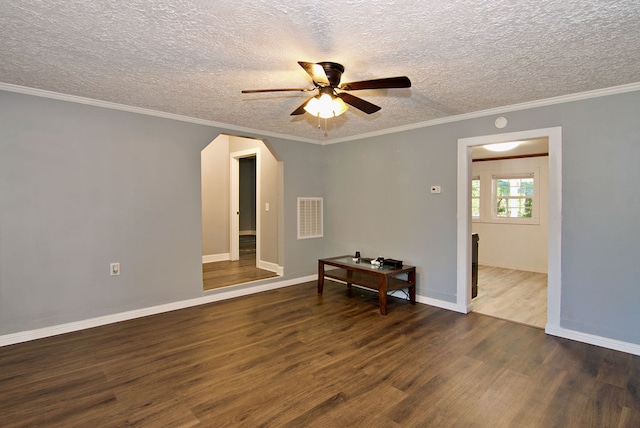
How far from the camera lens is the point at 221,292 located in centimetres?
454

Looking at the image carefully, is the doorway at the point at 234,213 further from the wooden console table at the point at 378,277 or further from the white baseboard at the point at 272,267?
the wooden console table at the point at 378,277

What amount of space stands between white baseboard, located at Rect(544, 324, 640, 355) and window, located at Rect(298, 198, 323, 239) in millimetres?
3445

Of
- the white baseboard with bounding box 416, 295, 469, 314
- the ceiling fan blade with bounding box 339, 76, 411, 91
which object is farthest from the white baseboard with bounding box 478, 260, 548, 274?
the ceiling fan blade with bounding box 339, 76, 411, 91

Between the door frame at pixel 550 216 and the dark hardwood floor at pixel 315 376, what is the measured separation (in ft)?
1.23

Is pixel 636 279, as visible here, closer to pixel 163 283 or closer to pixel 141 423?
pixel 141 423

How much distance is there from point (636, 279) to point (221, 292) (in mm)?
4483

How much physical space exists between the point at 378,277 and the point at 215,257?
3764mm

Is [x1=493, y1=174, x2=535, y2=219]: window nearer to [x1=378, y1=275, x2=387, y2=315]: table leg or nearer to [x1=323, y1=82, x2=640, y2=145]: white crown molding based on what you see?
[x1=323, y1=82, x2=640, y2=145]: white crown molding

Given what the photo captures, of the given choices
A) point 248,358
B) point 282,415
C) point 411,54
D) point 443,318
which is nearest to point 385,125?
point 411,54

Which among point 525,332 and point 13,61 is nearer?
point 13,61

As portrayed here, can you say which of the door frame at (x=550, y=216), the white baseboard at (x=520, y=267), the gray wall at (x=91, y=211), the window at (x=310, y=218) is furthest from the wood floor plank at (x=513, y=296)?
the gray wall at (x=91, y=211)

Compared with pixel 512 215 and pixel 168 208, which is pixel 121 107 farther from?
pixel 512 215

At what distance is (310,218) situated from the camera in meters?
5.64

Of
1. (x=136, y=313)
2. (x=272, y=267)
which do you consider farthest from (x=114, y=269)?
(x=272, y=267)
